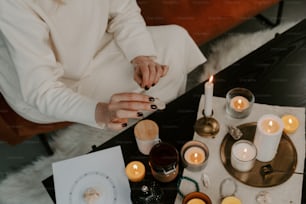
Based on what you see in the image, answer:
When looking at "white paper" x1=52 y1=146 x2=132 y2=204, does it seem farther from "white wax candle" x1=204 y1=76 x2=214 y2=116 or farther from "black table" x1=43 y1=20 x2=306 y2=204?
"white wax candle" x1=204 y1=76 x2=214 y2=116

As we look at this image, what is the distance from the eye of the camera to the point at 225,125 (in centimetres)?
114

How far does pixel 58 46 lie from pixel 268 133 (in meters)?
0.70

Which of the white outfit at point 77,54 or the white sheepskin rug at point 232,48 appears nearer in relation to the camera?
the white outfit at point 77,54

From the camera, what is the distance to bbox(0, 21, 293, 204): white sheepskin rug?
5.17 feet

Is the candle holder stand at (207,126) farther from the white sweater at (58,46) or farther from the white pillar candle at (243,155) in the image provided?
the white sweater at (58,46)

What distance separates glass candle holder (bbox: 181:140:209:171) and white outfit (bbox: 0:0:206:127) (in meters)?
0.28

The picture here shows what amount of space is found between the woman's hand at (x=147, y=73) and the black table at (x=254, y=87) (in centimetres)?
9

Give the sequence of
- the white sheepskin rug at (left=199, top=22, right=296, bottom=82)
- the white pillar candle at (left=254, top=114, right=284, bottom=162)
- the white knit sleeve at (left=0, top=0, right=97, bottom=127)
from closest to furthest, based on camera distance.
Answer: the white pillar candle at (left=254, top=114, right=284, bottom=162), the white knit sleeve at (left=0, top=0, right=97, bottom=127), the white sheepskin rug at (left=199, top=22, right=296, bottom=82)

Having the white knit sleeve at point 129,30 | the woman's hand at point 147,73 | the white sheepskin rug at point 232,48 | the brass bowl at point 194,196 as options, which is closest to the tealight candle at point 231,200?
the brass bowl at point 194,196

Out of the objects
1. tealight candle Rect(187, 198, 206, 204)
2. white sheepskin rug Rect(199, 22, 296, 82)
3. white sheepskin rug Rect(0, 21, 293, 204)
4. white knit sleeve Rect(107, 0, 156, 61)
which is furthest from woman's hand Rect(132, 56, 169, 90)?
white sheepskin rug Rect(199, 22, 296, 82)

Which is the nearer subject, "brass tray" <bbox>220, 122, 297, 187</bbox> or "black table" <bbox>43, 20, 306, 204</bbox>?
"brass tray" <bbox>220, 122, 297, 187</bbox>

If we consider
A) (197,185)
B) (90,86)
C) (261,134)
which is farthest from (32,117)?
(261,134)

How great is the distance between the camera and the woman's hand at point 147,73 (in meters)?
1.19

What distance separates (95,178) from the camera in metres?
1.08
